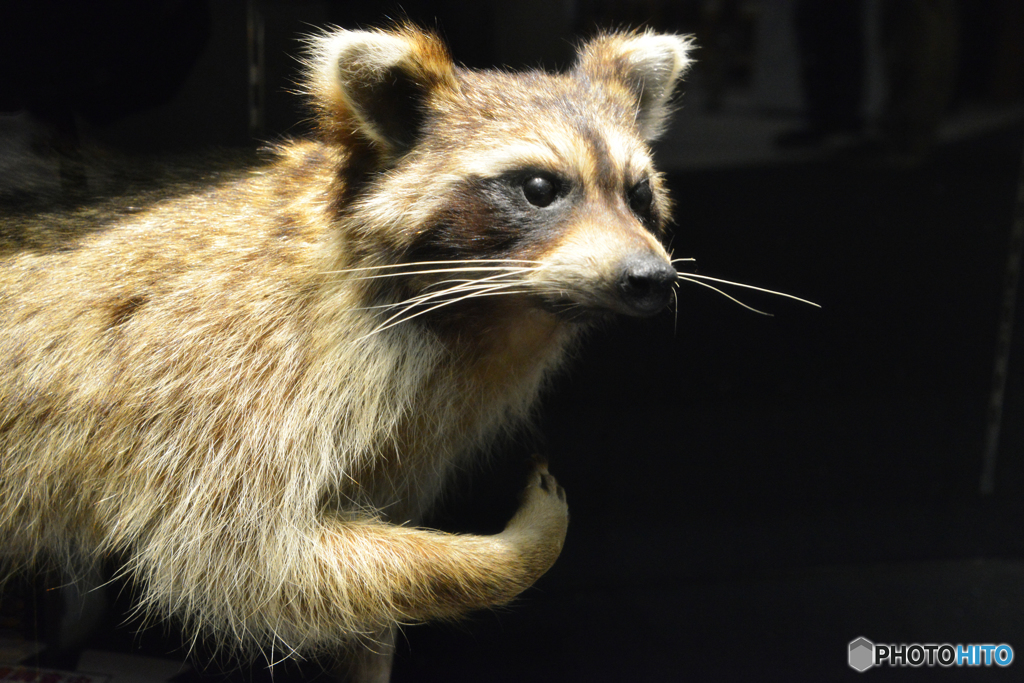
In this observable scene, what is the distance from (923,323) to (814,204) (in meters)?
0.47

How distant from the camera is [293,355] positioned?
128 centimetres

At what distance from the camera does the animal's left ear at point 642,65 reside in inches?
53.3

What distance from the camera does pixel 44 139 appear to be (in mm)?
1316

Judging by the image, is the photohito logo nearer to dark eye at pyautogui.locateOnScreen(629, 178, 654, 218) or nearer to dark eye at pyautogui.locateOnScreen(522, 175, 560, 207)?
dark eye at pyautogui.locateOnScreen(629, 178, 654, 218)

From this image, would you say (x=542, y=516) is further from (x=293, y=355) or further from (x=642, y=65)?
(x=642, y=65)

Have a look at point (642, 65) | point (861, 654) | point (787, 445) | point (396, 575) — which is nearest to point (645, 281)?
point (642, 65)

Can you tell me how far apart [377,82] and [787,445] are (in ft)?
4.82

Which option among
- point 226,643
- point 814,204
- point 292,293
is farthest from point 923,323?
point 226,643

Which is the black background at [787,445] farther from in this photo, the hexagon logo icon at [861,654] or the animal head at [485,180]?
the animal head at [485,180]

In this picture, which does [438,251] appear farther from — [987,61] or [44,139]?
[987,61]

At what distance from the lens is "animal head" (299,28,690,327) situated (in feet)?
3.76

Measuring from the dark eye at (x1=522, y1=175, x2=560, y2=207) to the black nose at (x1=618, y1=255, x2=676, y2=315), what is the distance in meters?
0.17

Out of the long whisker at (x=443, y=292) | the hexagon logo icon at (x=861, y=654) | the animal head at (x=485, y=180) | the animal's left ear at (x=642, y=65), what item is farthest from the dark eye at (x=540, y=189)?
the hexagon logo icon at (x=861, y=654)

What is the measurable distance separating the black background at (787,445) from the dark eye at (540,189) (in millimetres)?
535
